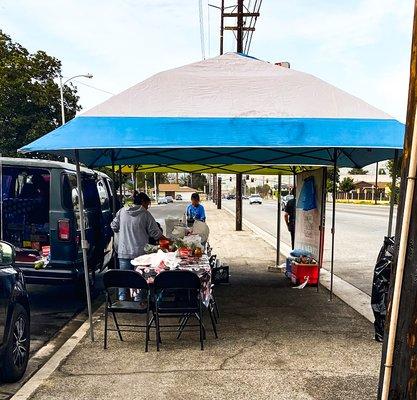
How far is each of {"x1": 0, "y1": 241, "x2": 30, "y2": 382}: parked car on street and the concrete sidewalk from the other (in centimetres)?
37

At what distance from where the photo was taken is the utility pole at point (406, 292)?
254 cm

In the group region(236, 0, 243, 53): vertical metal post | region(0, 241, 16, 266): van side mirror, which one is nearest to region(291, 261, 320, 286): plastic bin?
region(0, 241, 16, 266): van side mirror

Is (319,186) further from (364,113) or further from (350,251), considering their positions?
(350,251)

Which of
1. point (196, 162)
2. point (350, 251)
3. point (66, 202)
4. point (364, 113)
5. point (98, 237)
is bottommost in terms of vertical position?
point (350, 251)

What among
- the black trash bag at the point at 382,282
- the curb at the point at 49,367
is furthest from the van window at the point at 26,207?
the black trash bag at the point at 382,282

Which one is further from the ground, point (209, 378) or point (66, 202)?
point (66, 202)

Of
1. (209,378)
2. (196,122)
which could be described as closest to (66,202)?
(196,122)

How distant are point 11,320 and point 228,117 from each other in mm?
3244

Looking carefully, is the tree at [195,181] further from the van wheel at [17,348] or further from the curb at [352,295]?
the van wheel at [17,348]

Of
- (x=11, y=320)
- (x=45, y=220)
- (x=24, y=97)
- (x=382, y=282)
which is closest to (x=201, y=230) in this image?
(x=45, y=220)

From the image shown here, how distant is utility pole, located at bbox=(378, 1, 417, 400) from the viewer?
2.54m

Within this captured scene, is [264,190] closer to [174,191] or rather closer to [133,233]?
[174,191]

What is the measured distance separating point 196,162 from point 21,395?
610 cm

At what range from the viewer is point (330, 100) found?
248 inches
